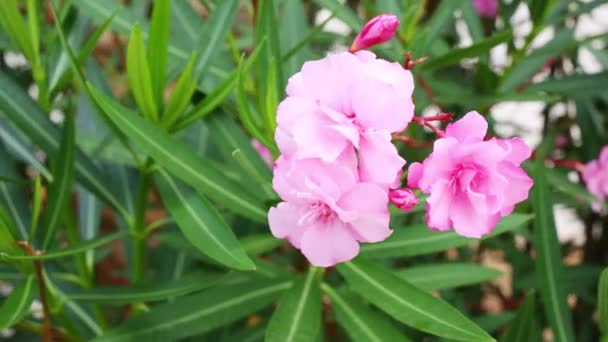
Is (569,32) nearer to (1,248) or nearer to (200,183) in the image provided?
(200,183)

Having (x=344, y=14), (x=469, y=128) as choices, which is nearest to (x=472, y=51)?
(x=344, y=14)

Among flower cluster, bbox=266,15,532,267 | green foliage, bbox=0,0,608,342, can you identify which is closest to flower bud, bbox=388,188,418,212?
flower cluster, bbox=266,15,532,267

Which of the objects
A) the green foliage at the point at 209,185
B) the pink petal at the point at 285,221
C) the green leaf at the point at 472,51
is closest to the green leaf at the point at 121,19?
the green foliage at the point at 209,185

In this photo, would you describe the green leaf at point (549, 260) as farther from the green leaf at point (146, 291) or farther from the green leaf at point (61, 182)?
the green leaf at point (61, 182)

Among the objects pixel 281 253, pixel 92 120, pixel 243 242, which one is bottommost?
pixel 281 253

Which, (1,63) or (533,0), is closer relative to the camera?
(533,0)

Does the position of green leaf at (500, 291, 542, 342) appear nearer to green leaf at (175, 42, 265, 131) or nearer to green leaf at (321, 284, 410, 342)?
green leaf at (321, 284, 410, 342)

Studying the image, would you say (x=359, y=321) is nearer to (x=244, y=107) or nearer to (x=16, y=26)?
(x=244, y=107)

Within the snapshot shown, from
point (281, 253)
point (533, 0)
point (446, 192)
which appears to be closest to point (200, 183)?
point (446, 192)
